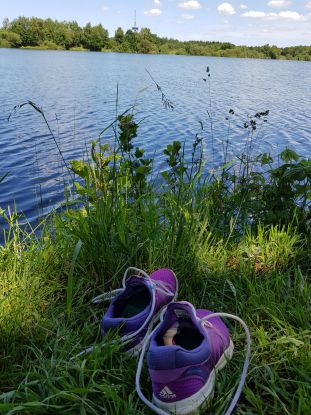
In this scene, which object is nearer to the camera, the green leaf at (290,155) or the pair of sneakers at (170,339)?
the pair of sneakers at (170,339)

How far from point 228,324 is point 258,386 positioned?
371 mm

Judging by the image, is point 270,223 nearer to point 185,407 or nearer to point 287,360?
point 287,360

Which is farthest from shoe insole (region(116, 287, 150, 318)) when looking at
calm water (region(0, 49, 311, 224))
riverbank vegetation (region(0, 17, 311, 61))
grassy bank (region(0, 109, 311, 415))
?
riverbank vegetation (region(0, 17, 311, 61))

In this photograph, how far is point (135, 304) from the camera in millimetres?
1798

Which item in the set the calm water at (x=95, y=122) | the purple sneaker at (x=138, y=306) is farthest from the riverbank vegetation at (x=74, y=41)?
the purple sneaker at (x=138, y=306)

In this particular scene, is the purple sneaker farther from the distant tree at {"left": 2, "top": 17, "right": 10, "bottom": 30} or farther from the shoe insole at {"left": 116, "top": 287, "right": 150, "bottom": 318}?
the distant tree at {"left": 2, "top": 17, "right": 10, "bottom": 30}

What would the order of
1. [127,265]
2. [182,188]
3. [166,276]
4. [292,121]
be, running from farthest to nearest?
[292,121], [182,188], [127,265], [166,276]

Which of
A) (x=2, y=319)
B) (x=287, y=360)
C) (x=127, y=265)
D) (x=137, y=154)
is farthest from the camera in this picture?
(x=137, y=154)

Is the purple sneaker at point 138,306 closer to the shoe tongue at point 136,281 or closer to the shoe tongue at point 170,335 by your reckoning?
the shoe tongue at point 136,281

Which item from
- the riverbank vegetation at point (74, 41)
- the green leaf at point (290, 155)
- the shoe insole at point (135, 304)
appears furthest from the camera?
the riverbank vegetation at point (74, 41)

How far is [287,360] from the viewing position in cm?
150

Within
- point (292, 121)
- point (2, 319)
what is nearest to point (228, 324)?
point (2, 319)

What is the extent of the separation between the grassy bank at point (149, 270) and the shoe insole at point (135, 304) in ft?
0.47

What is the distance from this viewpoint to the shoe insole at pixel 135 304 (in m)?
1.74
